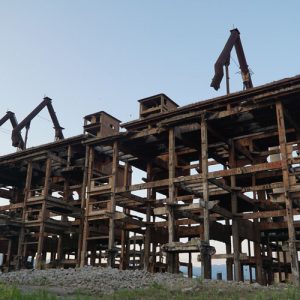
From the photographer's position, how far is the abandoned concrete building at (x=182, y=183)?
21422mm

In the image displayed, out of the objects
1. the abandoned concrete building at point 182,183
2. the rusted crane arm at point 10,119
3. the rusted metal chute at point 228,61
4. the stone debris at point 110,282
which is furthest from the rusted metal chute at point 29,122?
the stone debris at point 110,282

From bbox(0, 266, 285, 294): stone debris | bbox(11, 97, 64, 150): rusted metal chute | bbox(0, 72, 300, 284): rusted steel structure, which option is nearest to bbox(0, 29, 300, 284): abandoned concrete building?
bbox(0, 72, 300, 284): rusted steel structure

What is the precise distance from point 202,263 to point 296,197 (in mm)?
5327

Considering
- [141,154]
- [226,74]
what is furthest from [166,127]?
[226,74]

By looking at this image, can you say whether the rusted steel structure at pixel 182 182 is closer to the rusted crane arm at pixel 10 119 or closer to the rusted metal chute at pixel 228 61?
the rusted metal chute at pixel 228 61

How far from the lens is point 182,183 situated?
74.4 feet

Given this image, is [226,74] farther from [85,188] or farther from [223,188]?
[85,188]

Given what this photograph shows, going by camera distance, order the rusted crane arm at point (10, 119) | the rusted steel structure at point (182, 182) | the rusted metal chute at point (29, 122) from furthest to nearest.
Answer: the rusted crane arm at point (10, 119) < the rusted metal chute at point (29, 122) < the rusted steel structure at point (182, 182)

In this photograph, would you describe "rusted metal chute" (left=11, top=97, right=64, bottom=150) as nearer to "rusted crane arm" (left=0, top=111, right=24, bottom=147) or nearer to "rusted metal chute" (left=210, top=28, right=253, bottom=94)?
"rusted crane arm" (left=0, top=111, right=24, bottom=147)

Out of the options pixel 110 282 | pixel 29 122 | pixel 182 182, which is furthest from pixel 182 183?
pixel 29 122

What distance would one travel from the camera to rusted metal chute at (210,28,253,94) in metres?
27.7

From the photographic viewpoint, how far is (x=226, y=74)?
28984 millimetres

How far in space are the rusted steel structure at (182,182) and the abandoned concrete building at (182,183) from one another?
0.07 meters

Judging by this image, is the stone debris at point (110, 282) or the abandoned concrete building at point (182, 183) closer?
the stone debris at point (110, 282)
